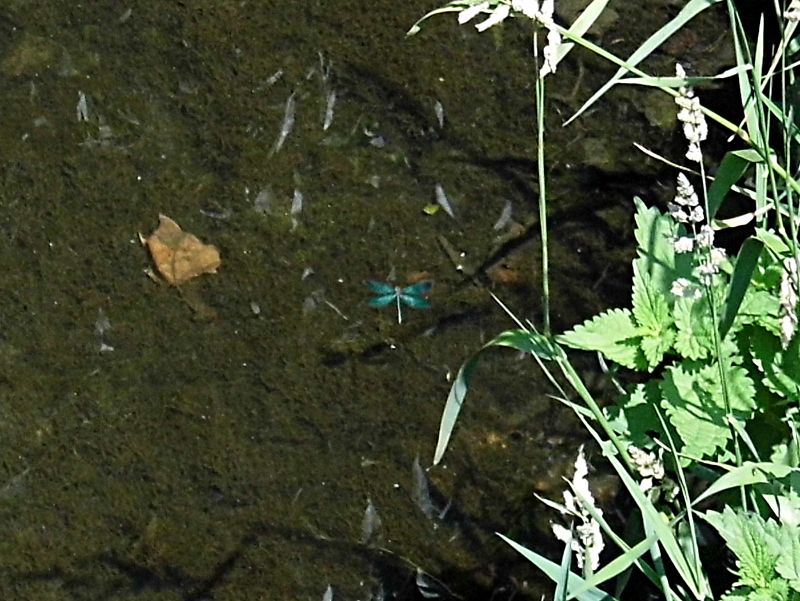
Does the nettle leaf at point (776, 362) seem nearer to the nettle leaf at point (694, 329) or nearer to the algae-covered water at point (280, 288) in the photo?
the nettle leaf at point (694, 329)

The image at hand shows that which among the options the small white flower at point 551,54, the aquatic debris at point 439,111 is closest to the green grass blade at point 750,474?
the small white flower at point 551,54

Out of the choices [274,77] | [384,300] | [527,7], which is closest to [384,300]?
[384,300]

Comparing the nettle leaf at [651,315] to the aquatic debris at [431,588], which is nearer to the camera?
the nettle leaf at [651,315]

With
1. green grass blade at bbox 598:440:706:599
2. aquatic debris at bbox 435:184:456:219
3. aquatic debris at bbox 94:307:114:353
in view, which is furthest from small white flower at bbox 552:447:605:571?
aquatic debris at bbox 94:307:114:353

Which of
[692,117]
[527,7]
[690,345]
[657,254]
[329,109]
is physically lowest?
[690,345]

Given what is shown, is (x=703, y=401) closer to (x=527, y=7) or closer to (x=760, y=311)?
(x=760, y=311)
